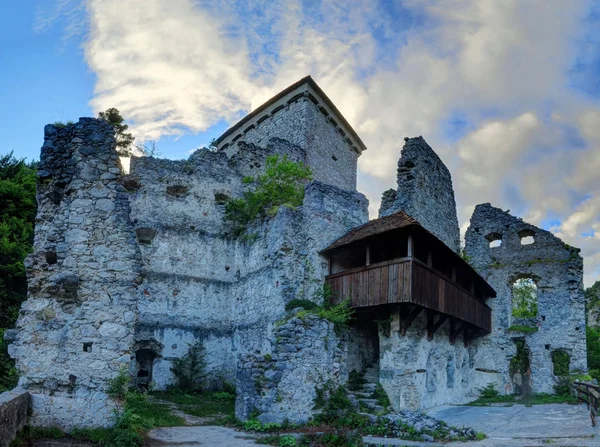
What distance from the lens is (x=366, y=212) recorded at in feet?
57.0

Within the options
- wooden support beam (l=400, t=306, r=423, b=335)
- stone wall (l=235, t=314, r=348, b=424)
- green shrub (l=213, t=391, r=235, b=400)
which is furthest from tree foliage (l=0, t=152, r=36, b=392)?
wooden support beam (l=400, t=306, r=423, b=335)

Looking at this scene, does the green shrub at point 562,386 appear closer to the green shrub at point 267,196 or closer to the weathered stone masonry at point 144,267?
the weathered stone masonry at point 144,267

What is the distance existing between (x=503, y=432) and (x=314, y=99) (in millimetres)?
20636

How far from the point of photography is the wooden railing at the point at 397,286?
13.4 meters

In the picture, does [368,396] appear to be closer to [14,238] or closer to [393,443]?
[393,443]

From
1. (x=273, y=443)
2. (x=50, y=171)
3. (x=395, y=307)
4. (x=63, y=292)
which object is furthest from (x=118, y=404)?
(x=395, y=307)

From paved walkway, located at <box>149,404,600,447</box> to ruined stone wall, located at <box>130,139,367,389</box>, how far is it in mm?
5262

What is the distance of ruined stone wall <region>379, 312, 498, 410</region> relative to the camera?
14039 millimetres

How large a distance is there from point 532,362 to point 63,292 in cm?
2020

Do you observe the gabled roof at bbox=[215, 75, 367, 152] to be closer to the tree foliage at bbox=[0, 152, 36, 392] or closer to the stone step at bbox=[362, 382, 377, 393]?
the tree foliage at bbox=[0, 152, 36, 392]

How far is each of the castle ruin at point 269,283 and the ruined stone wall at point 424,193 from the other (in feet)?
0.30

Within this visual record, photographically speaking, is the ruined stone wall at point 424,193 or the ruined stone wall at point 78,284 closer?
the ruined stone wall at point 78,284

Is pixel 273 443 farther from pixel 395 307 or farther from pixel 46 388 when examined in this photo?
pixel 395 307

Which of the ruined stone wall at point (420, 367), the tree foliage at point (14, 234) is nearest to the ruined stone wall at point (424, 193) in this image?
the ruined stone wall at point (420, 367)
